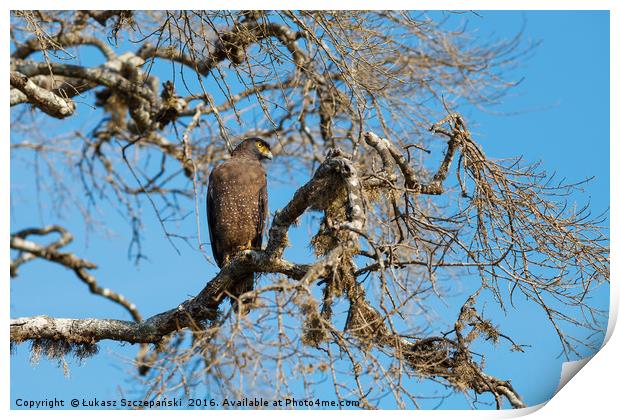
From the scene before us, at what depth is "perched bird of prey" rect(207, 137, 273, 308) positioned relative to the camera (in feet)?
15.4

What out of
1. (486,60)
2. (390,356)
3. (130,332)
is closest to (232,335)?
(390,356)

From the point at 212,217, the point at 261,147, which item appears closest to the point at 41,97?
the point at 212,217

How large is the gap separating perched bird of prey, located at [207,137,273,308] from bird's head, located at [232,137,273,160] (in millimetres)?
87

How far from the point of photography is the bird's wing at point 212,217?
4.84m

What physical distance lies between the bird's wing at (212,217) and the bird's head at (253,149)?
248 mm

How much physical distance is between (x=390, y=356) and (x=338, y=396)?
0.32 meters

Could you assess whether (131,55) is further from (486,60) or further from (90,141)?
(486,60)

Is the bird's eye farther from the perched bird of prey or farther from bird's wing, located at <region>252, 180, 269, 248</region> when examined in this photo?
bird's wing, located at <region>252, 180, 269, 248</region>

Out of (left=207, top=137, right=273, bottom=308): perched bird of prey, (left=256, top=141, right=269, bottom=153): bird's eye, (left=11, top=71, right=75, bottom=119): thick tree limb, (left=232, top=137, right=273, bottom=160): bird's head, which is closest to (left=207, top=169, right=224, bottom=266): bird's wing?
(left=207, top=137, right=273, bottom=308): perched bird of prey

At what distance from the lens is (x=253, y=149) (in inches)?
198

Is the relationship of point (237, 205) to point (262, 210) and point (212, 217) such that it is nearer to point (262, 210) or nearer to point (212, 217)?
point (262, 210)

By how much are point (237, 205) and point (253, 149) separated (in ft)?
1.66

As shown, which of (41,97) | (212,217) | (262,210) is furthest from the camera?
(212,217)

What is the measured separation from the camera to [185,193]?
271 inches
